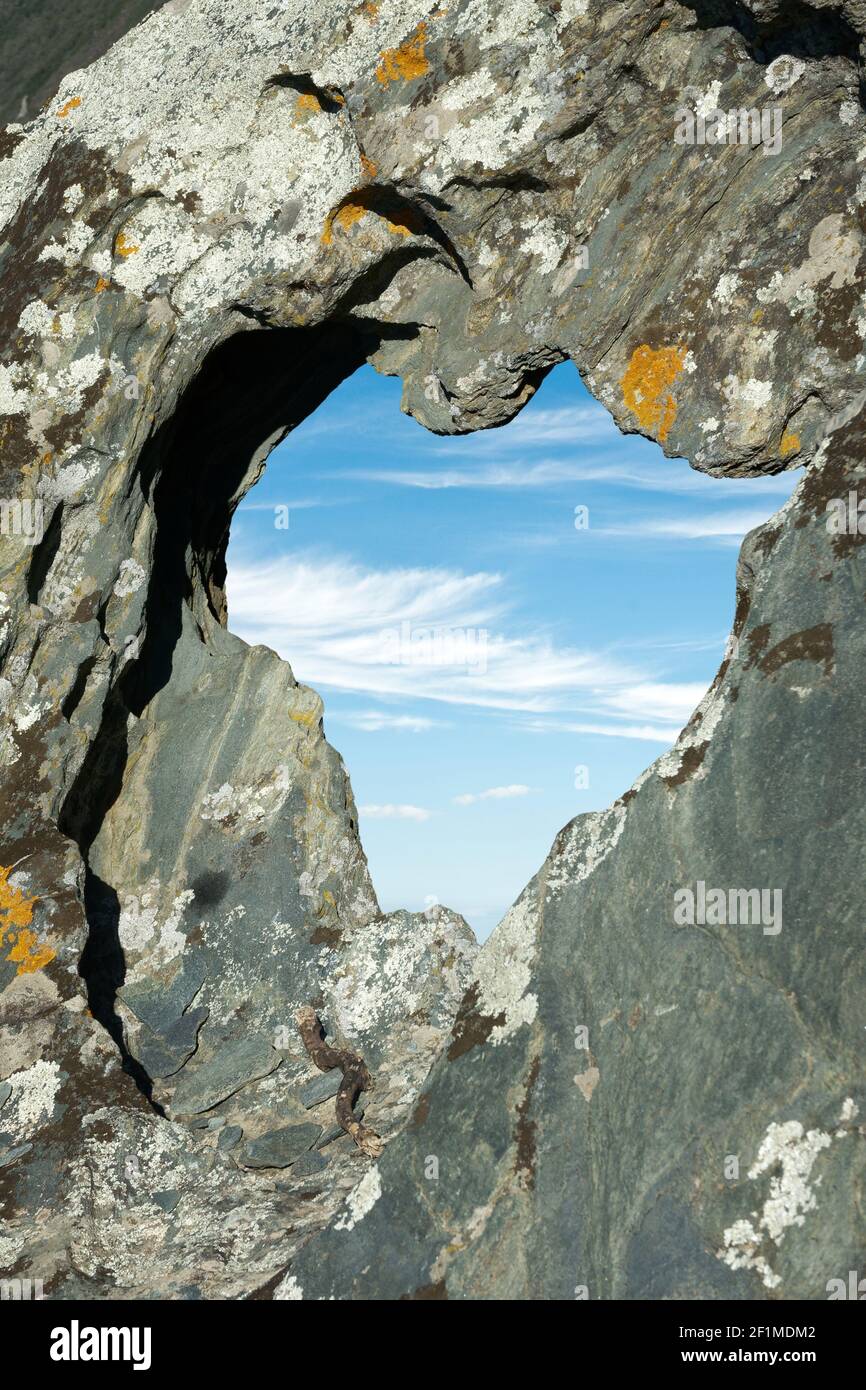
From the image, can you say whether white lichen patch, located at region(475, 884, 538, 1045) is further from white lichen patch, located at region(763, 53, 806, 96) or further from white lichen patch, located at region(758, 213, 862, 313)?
white lichen patch, located at region(763, 53, 806, 96)

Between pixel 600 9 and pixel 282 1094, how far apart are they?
8.13 metres

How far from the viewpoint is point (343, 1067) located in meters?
9.88

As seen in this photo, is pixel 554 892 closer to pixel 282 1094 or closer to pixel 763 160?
pixel 282 1094

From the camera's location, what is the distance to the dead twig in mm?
9219

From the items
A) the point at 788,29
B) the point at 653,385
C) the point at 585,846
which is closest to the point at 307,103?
the point at 653,385

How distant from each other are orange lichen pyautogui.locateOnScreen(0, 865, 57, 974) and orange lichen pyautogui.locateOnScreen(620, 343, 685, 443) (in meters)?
5.57

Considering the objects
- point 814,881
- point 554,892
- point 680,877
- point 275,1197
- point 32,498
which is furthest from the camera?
point 32,498

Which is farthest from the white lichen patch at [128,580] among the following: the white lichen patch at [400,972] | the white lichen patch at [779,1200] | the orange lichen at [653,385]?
the white lichen patch at [779,1200]

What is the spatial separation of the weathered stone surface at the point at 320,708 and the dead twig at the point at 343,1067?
0.15 m

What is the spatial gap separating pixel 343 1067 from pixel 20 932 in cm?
268

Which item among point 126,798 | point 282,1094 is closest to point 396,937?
point 282,1094

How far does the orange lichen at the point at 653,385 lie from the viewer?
891cm

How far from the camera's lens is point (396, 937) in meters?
10.7

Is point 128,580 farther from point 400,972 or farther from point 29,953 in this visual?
point 400,972
